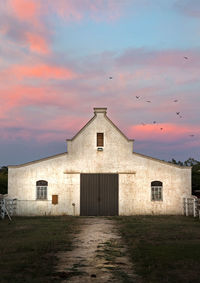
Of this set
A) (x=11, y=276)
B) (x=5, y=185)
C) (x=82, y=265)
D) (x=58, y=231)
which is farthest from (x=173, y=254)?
(x=5, y=185)

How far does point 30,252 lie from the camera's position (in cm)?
1429

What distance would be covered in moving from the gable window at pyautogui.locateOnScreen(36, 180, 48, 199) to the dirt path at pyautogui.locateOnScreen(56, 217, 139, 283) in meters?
16.0

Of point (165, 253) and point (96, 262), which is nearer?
point (96, 262)

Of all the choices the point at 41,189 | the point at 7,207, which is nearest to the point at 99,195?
the point at 41,189

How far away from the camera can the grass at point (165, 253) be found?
10.9m

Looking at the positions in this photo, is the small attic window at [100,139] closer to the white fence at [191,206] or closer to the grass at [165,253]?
the white fence at [191,206]

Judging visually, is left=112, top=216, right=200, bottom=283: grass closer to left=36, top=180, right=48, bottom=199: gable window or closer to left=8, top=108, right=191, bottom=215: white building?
left=8, top=108, right=191, bottom=215: white building

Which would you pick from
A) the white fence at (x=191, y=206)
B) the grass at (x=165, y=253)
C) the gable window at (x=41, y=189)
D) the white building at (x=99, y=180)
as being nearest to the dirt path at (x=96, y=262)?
the grass at (x=165, y=253)

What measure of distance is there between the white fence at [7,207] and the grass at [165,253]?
11.8 metres

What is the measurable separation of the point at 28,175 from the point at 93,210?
5896 millimetres

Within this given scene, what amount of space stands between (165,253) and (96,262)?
292cm

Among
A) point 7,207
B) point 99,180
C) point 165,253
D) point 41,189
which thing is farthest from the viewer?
point 41,189

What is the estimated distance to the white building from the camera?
110 ft

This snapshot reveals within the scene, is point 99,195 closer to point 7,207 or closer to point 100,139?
point 100,139
